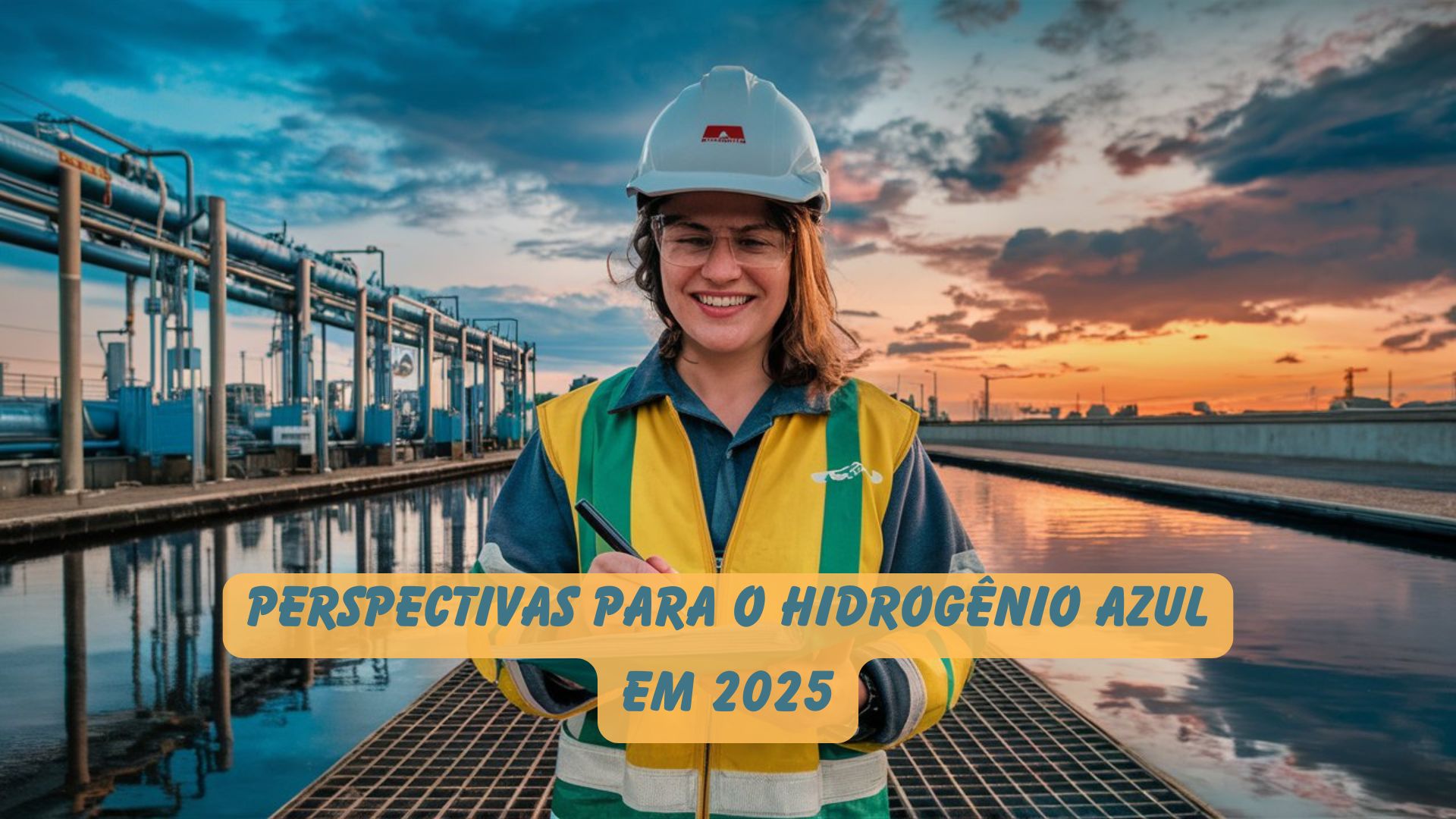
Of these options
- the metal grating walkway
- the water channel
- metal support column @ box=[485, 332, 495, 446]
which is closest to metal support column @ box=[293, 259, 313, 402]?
the water channel

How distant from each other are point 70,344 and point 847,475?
15.6 meters

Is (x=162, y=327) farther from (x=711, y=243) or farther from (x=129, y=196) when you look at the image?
(x=711, y=243)

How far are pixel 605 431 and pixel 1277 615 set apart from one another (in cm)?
669

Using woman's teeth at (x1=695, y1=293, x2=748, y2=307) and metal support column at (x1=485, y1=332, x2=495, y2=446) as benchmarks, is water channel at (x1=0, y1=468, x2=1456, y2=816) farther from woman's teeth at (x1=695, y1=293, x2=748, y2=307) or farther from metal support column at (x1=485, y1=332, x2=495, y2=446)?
metal support column at (x1=485, y1=332, x2=495, y2=446)

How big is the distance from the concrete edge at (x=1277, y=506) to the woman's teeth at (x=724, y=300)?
1075 cm

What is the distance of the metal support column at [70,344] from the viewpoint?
13.8 meters

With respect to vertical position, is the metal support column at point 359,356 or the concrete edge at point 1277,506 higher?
the metal support column at point 359,356

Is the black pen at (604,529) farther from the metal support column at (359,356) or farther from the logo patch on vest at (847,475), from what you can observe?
the metal support column at (359,356)

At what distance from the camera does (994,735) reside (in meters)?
4.16

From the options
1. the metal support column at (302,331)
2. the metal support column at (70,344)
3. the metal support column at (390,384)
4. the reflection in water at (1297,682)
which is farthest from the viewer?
the metal support column at (390,384)

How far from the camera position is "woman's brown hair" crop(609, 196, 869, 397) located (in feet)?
5.41

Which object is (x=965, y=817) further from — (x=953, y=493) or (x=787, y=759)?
(x=953, y=493)

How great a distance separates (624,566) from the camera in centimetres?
138

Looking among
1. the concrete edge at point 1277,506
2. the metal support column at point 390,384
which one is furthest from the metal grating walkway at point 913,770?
the metal support column at point 390,384
